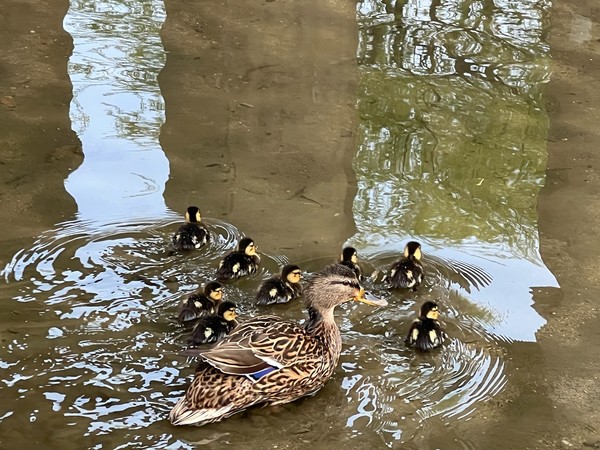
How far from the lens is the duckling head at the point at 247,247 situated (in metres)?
5.34

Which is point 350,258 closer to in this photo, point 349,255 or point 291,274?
point 349,255

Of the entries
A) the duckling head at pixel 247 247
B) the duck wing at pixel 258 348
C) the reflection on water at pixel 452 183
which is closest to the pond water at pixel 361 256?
the reflection on water at pixel 452 183

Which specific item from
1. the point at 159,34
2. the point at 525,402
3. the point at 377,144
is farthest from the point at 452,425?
the point at 159,34

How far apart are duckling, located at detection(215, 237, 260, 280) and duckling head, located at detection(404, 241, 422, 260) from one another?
2.77ft

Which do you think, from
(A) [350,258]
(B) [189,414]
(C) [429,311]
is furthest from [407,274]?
(B) [189,414]

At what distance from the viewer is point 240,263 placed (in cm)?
527

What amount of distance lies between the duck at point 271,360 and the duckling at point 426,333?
1.09ft

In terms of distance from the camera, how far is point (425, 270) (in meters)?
5.50

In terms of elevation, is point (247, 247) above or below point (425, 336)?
above

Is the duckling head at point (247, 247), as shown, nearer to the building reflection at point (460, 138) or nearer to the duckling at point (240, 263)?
the duckling at point (240, 263)

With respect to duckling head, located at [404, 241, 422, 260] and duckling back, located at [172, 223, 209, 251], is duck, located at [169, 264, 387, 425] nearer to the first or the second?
duckling head, located at [404, 241, 422, 260]

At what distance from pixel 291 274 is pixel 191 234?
0.69 m

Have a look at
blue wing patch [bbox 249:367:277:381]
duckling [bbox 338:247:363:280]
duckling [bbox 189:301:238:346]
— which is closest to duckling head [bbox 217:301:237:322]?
duckling [bbox 189:301:238:346]

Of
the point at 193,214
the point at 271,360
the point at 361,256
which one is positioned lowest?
the point at 361,256
